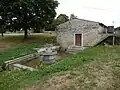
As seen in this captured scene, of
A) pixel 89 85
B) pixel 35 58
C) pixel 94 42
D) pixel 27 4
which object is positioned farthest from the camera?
pixel 27 4

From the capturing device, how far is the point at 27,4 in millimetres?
29219

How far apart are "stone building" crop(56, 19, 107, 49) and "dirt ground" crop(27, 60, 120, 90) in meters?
15.8

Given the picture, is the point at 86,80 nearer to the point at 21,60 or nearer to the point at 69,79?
the point at 69,79

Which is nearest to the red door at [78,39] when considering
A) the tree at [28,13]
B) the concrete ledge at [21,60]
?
the tree at [28,13]

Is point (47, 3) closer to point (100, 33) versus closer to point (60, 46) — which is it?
point (60, 46)

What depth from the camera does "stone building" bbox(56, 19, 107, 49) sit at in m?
27.0

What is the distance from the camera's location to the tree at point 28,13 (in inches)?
1169

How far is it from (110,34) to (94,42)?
2.67m

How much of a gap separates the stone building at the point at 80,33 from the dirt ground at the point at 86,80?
15819mm

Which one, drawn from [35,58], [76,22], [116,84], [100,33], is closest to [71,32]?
[76,22]

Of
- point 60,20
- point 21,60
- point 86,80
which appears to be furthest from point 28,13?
point 86,80

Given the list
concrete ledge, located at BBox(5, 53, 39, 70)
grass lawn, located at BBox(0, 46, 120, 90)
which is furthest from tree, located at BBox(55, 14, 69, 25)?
grass lawn, located at BBox(0, 46, 120, 90)

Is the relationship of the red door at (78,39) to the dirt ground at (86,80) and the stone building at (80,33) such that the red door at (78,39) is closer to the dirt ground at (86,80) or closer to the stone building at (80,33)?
the stone building at (80,33)

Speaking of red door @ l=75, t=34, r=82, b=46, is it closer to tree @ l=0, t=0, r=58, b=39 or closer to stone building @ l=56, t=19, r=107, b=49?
stone building @ l=56, t=19, r=107, b=49
